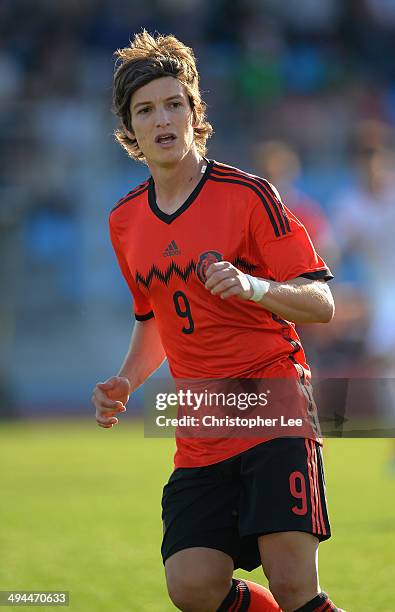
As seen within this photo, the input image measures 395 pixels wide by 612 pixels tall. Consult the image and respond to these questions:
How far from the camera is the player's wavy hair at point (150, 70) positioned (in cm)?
470

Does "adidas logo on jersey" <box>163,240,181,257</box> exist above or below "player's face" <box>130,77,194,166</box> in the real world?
below

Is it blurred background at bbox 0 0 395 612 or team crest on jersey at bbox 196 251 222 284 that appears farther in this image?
blurred background at bbox 0 0 395 612

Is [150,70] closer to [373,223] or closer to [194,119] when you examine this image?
[194,119]

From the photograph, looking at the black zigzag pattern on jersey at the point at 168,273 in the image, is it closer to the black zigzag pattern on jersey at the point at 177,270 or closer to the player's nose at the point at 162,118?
the black zigzag pattern on jersey at the point at 177,270

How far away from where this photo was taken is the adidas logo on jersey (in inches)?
180

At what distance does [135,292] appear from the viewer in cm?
495

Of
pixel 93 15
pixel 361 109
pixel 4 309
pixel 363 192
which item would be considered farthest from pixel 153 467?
pixel 93 15

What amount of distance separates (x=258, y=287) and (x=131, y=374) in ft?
3.43

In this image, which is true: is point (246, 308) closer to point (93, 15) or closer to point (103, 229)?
point (103, 229)

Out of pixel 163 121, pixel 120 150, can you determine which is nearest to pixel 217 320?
pixel 163 121

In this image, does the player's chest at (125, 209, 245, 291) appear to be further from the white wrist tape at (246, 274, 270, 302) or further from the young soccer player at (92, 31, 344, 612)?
the white wrist tape at (246, 274, 270, 302)

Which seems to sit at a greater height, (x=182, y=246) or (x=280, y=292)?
(x=182, y=246)

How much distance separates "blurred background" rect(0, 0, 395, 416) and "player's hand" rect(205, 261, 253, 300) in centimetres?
715

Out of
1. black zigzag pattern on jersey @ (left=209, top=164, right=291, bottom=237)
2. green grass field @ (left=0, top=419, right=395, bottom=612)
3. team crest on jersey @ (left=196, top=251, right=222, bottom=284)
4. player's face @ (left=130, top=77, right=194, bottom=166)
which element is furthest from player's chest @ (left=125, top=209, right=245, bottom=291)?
green grass field @ (left=0, top=419, right=395, bottom=612)
